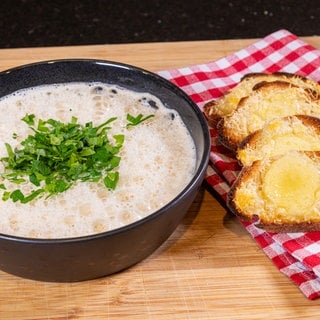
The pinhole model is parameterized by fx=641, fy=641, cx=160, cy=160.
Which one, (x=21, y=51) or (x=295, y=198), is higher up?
(x=295, y=198)

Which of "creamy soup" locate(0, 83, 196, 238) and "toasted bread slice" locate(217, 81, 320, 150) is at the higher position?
"toasted bread slice" locate(217, 81, 320, 150)

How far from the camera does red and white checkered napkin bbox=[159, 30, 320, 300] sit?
117 centimetres

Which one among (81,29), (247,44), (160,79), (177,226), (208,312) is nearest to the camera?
(208,312)

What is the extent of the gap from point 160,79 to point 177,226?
0.33 metres

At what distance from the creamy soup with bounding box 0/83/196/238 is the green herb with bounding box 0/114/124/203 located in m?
0.02

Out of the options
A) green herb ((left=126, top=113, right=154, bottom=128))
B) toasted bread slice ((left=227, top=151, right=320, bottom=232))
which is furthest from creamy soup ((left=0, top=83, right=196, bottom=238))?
toasted bread slice ((left=227, top=151, right=320, bottom=232))

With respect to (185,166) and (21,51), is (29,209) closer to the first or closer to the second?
(185,166)

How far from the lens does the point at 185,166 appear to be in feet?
4.02

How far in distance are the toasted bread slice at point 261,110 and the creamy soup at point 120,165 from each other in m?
0.12

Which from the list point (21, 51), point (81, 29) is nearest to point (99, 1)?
point (81, 29)

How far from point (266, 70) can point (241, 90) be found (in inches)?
8.6

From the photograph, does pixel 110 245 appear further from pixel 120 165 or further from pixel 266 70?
pixel 266 70

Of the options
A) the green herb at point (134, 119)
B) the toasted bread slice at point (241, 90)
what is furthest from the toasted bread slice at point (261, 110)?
the green herb at point (134, 119)

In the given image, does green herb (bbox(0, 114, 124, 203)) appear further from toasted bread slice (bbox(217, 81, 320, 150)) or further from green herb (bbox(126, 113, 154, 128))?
toasted bread slice (bbox(217, 81, 320, 150))
